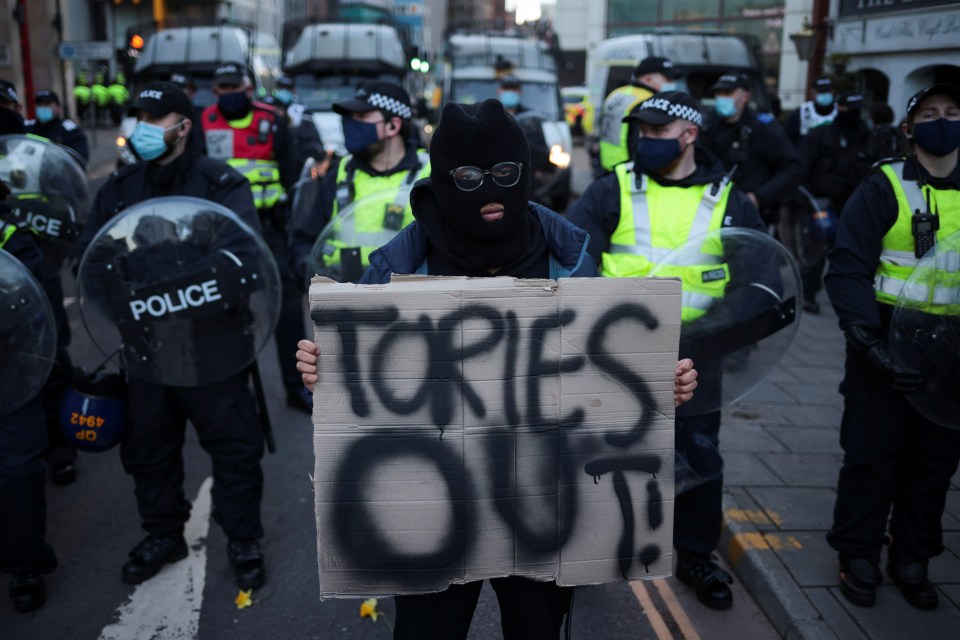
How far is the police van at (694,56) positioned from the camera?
48.0 feet

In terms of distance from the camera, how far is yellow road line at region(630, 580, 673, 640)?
3682mm

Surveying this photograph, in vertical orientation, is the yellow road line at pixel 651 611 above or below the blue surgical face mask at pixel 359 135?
below

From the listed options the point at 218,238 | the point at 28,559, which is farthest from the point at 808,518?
the point at 28,559

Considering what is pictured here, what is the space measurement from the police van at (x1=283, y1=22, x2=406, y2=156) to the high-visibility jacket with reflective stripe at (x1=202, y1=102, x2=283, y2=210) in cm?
752

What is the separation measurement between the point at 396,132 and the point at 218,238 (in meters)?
1.42

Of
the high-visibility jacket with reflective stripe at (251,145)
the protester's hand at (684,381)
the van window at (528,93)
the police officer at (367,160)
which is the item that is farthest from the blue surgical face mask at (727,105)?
the van window at (528,93)

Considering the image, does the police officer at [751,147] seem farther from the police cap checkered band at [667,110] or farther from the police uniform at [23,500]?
the police uniform at [23,500]

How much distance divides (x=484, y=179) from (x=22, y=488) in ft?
8.01

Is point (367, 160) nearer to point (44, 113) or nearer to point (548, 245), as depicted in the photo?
point (548, 245)

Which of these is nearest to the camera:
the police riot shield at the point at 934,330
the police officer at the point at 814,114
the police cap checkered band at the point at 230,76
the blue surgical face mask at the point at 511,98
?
the police riot shield at the point at 934,330

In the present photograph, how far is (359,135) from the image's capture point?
4.84 meters

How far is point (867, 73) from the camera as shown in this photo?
497 inches

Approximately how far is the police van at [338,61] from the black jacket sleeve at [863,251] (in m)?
11.3

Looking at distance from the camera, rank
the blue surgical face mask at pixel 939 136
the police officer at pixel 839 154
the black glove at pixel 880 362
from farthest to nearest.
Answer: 1. the police officer at pixel 839 154
2. the blue surgical face mask at pixel 939 136
3. the black glove at pixel 880 362
